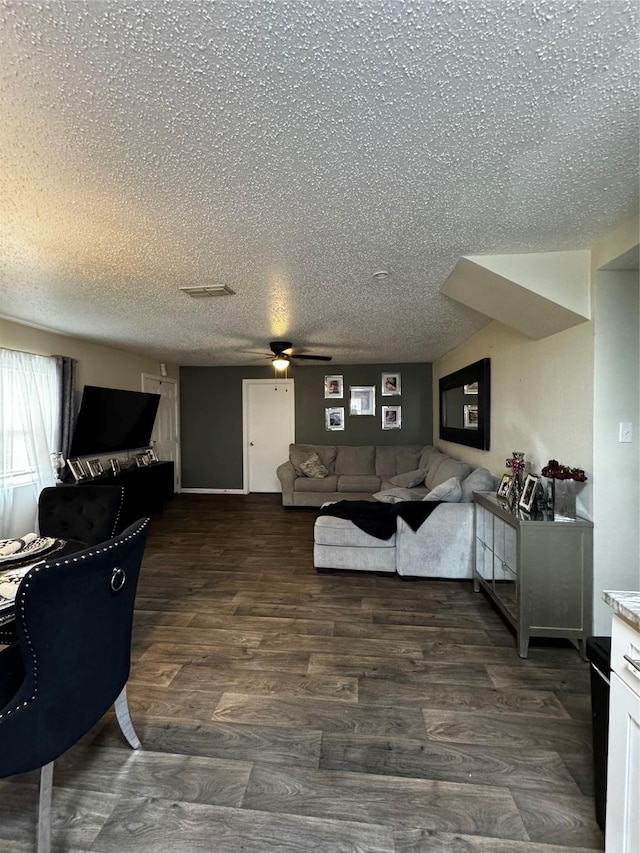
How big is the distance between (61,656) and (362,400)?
19.7 feet

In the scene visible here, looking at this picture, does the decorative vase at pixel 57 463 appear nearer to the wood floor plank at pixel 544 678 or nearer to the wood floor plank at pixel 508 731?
the wood floor plank at pixel 508 731

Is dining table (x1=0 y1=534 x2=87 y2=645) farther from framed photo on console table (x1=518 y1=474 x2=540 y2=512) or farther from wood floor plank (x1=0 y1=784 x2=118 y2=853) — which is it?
framed photo on console table (x1=518 y1=474 x2=540 y2=512)

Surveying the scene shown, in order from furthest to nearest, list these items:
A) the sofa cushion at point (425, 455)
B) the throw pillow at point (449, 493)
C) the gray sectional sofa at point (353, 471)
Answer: the sofa cushion at point (425, 455) → the gray sectional sofa at point (353, 471) → the throw pillow at point (449, 493)

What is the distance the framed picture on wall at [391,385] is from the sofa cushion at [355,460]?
109 centimetres

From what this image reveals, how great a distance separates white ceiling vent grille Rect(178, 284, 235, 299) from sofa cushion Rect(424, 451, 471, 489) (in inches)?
109

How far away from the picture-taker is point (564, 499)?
7.53 ft

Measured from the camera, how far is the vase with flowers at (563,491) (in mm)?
2266

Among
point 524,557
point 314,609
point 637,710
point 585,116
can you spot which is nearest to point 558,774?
point 637,710

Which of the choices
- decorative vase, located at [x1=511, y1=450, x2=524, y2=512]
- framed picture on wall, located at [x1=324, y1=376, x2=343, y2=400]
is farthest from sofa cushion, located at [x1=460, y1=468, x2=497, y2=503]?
framed picture on wall, located at [x1=324, y1=376, x2=343, y2=400]

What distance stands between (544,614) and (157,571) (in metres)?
3.17

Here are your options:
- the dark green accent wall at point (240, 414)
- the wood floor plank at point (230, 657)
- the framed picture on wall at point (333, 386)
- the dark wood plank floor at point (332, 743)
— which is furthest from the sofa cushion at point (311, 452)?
the wood floor plank at point (230, 657)

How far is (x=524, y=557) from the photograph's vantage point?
2.25 metres

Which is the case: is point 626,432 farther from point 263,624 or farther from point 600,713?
point 263,624

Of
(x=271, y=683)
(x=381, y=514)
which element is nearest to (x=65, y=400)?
(x=381, y=514)
